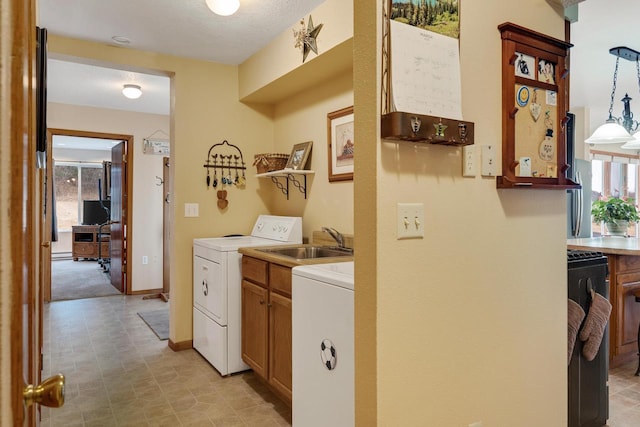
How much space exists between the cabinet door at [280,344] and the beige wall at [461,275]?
40.0 inches

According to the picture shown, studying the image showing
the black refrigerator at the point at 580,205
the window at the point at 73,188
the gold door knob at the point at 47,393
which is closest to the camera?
the gold door knob at the point at 47,393

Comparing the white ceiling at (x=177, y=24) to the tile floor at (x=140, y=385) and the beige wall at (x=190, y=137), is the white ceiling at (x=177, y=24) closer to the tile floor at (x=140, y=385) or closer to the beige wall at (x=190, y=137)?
the beige wall at (x=190, y=137)

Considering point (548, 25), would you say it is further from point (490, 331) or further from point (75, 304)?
point (75, 304)

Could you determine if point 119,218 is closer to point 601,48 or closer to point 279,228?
point 279,228

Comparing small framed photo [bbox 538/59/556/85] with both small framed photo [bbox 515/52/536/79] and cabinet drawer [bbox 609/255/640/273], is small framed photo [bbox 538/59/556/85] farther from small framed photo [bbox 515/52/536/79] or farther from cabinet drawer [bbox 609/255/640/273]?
cabinet drawer [bbox 609/255/640/273]

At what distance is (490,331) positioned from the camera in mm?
1543

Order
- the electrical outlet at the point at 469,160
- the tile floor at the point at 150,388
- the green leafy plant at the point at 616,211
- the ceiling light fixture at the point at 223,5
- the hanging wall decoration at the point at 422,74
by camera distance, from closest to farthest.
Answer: the hanging wall decoration at the point at 422,74 < the electrical outlet at the point at 469,160 < the ceiling light fixture at the point at 223,5 < the tile floor at the point at 150,388 < the green leafy plant at the point at 616,211

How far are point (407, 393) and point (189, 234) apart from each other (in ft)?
8.56

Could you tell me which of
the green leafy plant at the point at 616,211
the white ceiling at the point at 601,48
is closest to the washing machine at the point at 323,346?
the white ceiling at the point at 601,48

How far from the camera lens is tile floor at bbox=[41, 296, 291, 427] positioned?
93.0 inches

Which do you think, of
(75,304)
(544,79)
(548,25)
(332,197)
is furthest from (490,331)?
(75,304)

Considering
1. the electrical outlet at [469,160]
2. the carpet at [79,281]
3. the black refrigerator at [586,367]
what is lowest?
the carpet at [79,281]

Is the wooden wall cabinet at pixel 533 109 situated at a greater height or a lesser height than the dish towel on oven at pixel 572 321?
greater

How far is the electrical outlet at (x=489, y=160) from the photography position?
1506mm
